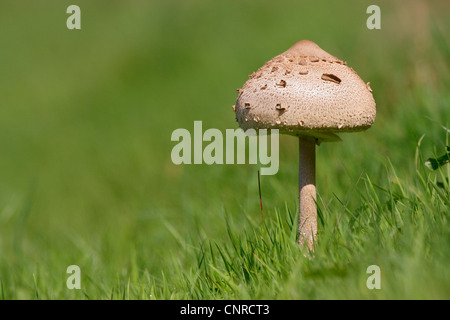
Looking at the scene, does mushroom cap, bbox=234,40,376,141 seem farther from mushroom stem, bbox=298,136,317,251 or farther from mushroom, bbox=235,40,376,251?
mushroom stem, bbox=298,136,317,251

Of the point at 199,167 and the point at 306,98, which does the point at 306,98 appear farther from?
the point at 199,167

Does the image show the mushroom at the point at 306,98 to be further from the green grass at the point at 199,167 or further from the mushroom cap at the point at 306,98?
the green grass at the point at 199,167

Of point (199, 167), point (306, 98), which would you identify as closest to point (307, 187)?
point (306, 98)

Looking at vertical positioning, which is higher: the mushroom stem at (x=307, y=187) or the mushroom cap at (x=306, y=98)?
the mushroom cap at (x=306, y=98)

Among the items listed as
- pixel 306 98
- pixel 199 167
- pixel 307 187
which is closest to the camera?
pixel 306 98

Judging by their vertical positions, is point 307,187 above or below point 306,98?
below

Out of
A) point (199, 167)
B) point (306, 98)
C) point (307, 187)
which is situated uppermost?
point (199, 167)

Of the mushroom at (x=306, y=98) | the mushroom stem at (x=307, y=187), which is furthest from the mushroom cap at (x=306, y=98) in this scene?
the mushroom stem at (x=307, y=187)
